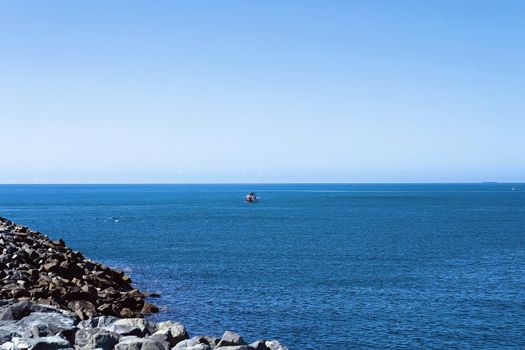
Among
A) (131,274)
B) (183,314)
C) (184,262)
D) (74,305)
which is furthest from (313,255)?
(74,305)

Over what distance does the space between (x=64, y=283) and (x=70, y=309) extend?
5.00 m

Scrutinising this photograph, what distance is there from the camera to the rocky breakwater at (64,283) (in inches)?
1156

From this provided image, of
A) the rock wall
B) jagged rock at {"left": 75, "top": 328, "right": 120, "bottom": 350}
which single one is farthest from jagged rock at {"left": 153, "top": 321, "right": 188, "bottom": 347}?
jagged rock at {"left": 75, "top": 328, "right": 120, "bottom": 350}

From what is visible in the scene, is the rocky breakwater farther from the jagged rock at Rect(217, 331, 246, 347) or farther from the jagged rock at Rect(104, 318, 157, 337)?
the jagged rock at Rect(217, 331, 246, 347)

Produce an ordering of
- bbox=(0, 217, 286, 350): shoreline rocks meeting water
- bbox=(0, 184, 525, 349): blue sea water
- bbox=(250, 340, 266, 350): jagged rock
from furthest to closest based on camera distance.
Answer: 1. bbox=(0, 184, 525, 349): blue sea water
2. bbox=(250, 340, 266, 350): jagged rock
3. bbox=(0, 217, 286, 350): shoreline rocks meeting water

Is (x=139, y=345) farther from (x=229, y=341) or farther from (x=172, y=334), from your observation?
(x=229, y=341)

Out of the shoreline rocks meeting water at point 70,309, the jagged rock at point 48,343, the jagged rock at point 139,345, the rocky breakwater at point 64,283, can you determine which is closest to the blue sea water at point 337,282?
the rocky breakwater at point 64,283

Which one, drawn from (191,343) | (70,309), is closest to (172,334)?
(191,343)

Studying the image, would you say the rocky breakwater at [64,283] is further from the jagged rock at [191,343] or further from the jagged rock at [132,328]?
the jagged rock at [191,343]

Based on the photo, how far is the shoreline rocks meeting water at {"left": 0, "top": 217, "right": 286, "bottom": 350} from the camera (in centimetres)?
1825

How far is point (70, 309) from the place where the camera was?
28.8 meters

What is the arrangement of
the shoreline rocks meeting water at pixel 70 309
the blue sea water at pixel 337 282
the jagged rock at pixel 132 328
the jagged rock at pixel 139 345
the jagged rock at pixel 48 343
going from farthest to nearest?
the blue sea water at pixel 337 282 < the jagged rock at pixel 132 328 < the shoreline rocks meeting water at pixel 70 309 < the jagged rock at pixel 139 345 < the jagged rock at pixel 48 343

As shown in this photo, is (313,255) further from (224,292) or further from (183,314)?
(183,314)

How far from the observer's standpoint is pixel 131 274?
162ft
